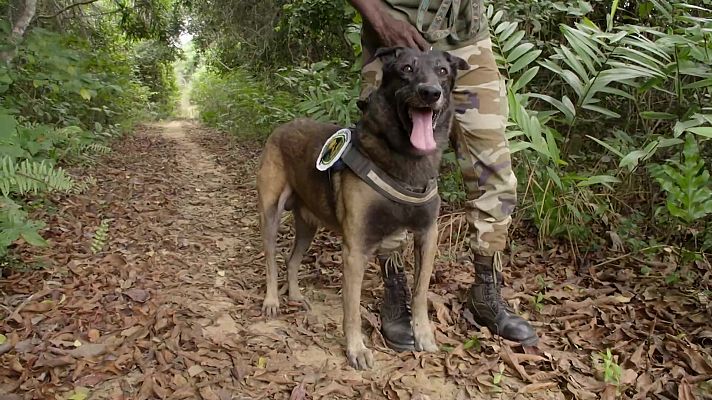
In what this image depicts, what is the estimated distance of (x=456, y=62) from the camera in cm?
306

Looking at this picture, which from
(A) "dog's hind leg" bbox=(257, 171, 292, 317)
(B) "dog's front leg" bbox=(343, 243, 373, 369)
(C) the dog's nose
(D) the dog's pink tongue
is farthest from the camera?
(A) "dog's hind leg" bbox=(257, 171, 292, 317)

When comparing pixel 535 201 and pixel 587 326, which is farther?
pixel 535 201

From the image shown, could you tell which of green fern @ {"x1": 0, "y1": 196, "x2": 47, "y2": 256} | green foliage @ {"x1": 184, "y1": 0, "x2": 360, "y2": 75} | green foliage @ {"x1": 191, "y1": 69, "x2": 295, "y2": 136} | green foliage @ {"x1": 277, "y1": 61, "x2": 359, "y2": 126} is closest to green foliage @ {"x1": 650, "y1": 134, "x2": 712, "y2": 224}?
green foliage @ {"x1": 277, "y1": 61, "x2": 359, "y2": 126}

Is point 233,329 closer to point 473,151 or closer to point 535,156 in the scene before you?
point 473,151

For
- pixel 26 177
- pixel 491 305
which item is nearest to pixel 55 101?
pixel 26 177

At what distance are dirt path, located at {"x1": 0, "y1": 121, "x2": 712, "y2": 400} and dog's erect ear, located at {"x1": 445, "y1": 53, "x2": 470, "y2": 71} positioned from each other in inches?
62.3

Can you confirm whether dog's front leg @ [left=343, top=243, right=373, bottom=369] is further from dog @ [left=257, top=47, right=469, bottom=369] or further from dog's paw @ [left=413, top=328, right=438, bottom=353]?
dog's paw @ [left=413, top=328, right=438, bottom=353]

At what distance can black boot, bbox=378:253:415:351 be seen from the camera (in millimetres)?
3271

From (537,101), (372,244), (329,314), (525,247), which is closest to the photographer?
(372,244)

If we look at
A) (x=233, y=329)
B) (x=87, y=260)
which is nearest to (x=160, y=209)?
(x=87, y=260)

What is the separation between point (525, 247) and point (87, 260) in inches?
141

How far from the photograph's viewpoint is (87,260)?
4.20 metres

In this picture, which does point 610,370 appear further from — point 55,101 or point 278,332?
point 55,101

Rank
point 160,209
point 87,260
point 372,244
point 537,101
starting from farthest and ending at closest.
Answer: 1. point 160,209
2. point 537,101
3. point 87,260
4. point 372,244
